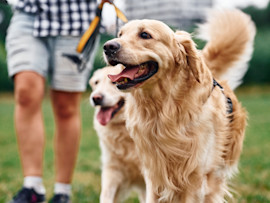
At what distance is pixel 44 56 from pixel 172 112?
1.39m

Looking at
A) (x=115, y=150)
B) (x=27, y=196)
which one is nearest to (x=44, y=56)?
(x=115, y=150)

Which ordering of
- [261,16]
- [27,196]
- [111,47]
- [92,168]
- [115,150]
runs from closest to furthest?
[111,47] → [27,196] → [115,150] → [92,168] → [261,16]

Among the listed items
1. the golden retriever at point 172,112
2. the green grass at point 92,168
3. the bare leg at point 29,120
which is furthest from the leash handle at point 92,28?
the green grass at point 92,168

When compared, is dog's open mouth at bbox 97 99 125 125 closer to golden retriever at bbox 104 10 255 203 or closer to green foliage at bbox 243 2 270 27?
golden retriever at bbox 104 10 255 203

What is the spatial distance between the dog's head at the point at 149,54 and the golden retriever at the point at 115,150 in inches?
34.9

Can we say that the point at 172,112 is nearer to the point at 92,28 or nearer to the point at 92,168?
the point at 92,28

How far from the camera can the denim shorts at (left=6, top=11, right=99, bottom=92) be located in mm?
3105

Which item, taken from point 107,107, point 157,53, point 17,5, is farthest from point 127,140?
point 17,5

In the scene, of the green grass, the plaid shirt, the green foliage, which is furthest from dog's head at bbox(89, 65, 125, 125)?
the green foliage

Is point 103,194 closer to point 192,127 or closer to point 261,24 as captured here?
point 192,127

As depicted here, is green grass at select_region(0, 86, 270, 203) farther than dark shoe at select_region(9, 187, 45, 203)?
Yes

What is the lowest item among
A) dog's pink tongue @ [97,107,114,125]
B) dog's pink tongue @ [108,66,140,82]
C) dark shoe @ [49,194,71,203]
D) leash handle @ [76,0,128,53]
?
dark shoe @ [49,194,71,203]

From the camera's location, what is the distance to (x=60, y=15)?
10.6 ft

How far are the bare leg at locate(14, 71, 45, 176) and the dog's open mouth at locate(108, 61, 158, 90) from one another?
110 cm
